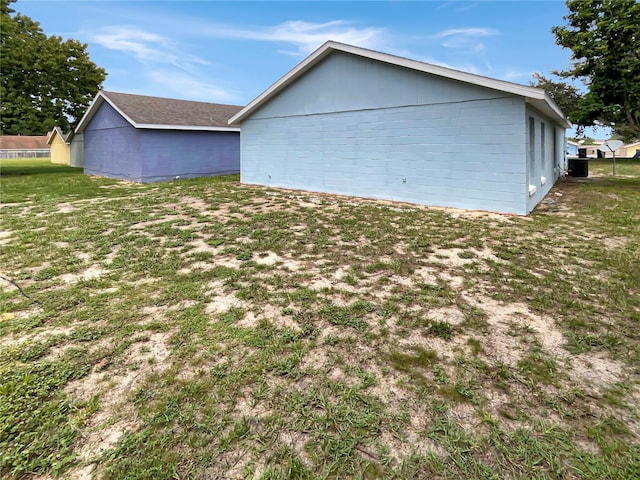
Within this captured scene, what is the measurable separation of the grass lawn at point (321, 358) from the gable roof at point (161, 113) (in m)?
10.2

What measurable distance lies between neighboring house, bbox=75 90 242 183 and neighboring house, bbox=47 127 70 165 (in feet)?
48.4

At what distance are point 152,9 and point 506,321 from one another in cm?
1487

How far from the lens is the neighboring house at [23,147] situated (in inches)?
1869

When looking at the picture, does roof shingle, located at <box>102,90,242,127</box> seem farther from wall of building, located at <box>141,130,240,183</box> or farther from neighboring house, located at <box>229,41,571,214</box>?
neighboring house, located at <box>229,41,571,214</box>

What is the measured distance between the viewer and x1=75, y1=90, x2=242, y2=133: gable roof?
566 inches

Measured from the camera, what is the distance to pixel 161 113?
15.5 meters

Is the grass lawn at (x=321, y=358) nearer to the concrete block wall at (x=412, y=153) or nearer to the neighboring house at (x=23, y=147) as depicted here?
the concrete block wall at (x=412, y=153)

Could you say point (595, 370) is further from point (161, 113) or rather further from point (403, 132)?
point (161, 113)

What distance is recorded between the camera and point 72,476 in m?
1.69

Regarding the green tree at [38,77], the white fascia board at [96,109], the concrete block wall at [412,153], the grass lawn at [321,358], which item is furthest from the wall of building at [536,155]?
the green tree at [38,77]

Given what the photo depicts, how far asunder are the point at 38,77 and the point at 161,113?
29.7ft

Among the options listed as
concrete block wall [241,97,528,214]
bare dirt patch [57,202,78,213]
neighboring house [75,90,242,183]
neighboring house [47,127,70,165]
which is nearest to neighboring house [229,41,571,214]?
concrete block wall [241,97,528,214]

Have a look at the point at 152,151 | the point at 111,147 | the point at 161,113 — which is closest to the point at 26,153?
the point at 111,147

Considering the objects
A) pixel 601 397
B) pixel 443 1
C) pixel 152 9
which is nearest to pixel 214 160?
pixel 152 9
